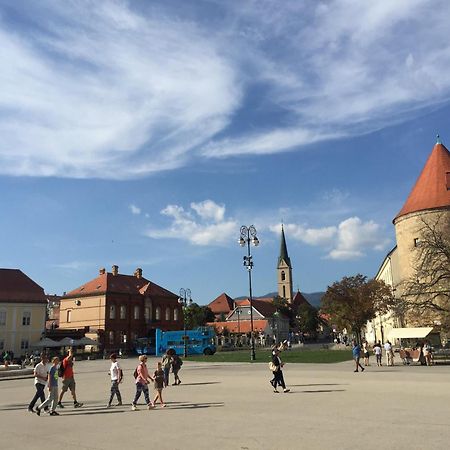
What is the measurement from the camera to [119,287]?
73188mm

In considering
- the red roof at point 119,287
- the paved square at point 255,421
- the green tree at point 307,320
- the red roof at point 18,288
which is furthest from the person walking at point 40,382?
the green tree at point 307,320

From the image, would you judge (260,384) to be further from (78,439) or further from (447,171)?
(447,171)

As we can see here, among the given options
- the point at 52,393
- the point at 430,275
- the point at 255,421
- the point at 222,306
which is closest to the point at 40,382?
the point at 52,393

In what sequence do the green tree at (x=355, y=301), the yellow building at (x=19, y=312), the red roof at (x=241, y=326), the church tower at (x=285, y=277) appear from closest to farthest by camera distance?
the green tree at (x=355, y=301), the yellow building at (x=19, y=312), the red roof at (x=241, y=326), the church tower at (x=285, y=277)

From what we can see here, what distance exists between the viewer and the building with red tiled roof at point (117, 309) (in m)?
69.1

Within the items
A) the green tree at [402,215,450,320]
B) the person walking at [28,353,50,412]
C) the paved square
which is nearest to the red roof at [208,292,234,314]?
the green tree at [402,215,450,320]

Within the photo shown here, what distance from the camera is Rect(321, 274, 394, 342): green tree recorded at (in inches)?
2255

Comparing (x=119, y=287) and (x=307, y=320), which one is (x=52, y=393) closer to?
(x=119, y=287)

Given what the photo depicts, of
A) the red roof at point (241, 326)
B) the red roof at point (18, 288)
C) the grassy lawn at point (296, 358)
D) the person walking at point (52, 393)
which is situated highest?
the red roof at point (18, 288)

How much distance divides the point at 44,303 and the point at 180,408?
5324 cm

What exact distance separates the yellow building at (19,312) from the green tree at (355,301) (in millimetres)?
35739

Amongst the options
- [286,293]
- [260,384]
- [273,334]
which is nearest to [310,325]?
[273,334]

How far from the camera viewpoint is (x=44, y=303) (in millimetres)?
62375

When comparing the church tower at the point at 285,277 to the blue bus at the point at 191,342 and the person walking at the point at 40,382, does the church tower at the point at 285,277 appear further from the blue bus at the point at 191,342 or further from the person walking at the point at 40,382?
the person walking at the point at 40,382
